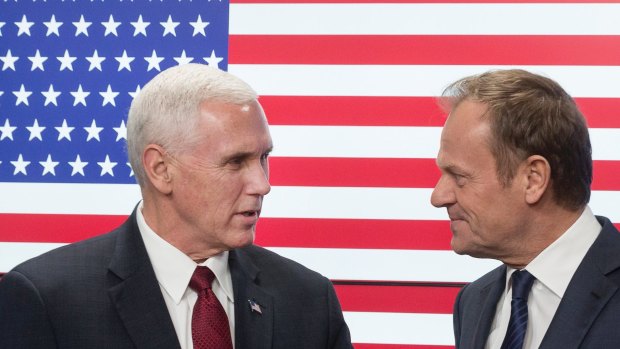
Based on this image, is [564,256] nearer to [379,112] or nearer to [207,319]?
[207,319]

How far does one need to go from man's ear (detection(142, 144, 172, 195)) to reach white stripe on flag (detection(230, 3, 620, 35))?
1384 millimetres

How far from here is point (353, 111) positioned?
336 centimetres

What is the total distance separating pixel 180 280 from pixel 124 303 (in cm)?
14

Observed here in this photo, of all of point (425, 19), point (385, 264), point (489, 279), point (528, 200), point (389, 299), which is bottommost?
point (389, 299)

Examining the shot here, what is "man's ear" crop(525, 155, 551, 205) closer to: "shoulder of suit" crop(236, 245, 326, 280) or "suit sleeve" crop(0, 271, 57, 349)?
"shoulder of suit" crop(236, 245, 326, 280)

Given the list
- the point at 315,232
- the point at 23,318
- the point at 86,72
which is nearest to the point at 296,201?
the point at 315,232

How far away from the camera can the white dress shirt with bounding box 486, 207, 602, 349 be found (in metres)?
2.12

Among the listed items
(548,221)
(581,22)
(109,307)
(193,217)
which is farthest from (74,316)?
(581,22)

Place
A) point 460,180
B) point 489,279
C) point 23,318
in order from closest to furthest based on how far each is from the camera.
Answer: point 23,318, point 460,180, point 489,279

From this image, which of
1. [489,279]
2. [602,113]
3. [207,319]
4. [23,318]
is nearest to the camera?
[23,318]

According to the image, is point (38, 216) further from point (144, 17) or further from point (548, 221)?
point (548, 221)

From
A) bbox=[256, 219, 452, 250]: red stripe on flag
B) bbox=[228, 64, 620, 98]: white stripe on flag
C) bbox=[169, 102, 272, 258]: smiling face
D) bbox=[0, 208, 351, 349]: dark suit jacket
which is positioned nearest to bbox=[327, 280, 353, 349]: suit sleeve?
bbox=[0, 208, 351, 349]: dark suit jacket

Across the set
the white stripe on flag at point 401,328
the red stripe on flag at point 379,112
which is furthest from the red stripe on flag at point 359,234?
the red stripe on flag at point 379,112

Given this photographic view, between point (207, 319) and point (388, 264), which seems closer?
point (207, 319)
